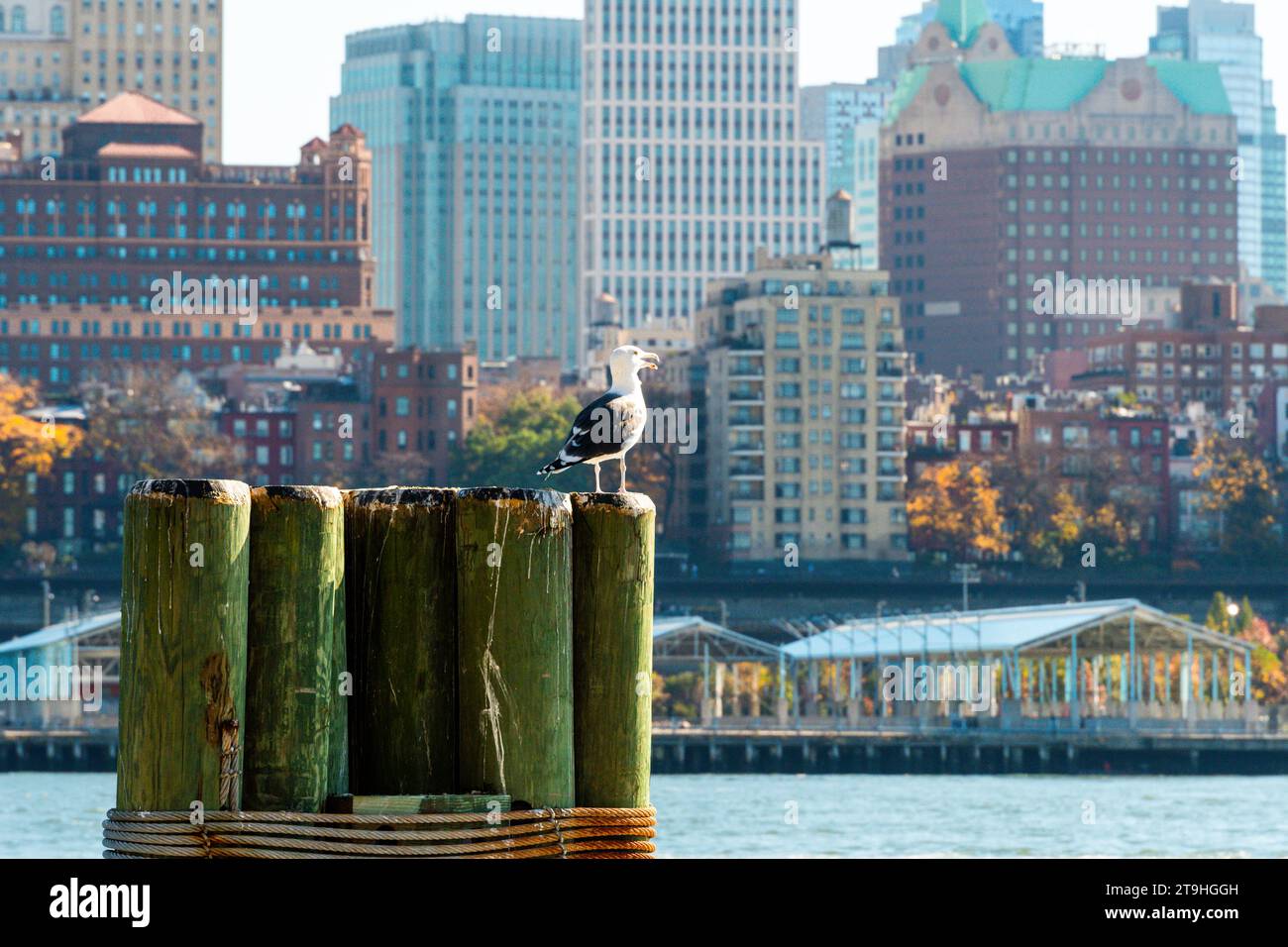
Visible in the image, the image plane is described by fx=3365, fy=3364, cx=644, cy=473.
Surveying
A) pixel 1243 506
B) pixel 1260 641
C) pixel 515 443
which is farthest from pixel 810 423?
pixel 1260 641

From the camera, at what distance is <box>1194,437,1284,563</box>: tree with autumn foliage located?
610 feet

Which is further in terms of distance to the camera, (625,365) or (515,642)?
(625,365)

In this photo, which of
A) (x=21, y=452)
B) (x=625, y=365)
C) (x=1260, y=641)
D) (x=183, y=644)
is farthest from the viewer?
(x=21, y=452)

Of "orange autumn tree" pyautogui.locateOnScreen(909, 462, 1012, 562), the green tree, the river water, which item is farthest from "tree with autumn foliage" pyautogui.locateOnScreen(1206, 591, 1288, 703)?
the green tree

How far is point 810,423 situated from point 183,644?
17749 centimetres

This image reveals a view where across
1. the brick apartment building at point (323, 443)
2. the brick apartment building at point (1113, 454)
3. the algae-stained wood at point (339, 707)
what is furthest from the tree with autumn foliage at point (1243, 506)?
the algae-stained wood at point (339, 707)

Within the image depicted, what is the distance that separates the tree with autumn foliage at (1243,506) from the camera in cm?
18600

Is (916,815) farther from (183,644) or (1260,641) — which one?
(183,644)

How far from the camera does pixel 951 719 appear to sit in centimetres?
12775

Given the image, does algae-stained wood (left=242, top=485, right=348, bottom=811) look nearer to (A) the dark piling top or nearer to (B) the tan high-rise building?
(A) the dark piling top

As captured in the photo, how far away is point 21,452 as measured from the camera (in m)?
187

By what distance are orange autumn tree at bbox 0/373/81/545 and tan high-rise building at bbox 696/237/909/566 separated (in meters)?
36.4
